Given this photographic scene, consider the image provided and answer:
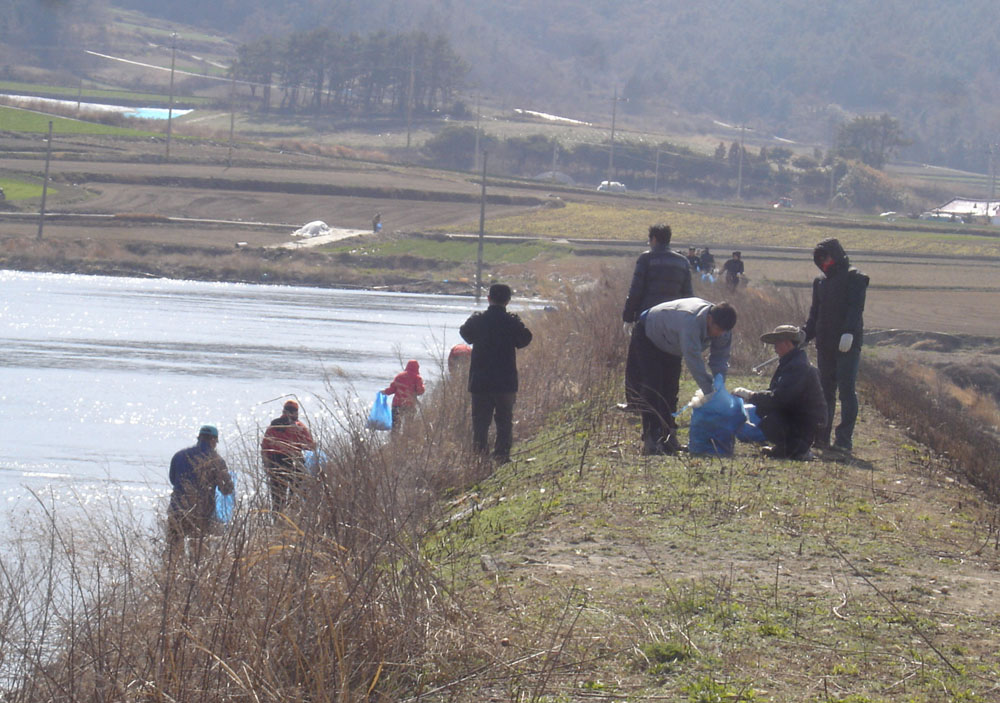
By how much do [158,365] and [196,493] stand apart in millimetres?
20147

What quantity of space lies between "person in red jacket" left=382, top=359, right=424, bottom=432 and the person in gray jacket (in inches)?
168

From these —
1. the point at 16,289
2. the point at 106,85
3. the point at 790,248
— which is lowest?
the point at 16,289

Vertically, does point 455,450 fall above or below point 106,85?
below

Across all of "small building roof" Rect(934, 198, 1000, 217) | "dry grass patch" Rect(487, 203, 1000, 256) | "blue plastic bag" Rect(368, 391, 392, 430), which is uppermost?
"small building roof" Rect(934, 198, 1000, 217)

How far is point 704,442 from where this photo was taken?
9.88 metres

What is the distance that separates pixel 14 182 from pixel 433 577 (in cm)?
7075

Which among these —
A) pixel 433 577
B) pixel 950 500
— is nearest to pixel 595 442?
pixel 950 500

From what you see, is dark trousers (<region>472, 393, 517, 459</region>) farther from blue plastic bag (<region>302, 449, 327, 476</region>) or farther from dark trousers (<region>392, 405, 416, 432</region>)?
blue plastic bag (<region>302, 449, 327, 476</region>)

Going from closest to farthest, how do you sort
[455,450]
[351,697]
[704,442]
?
[351,697]
[704,442]
[455,450]

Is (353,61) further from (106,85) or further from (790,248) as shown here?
(790,248)

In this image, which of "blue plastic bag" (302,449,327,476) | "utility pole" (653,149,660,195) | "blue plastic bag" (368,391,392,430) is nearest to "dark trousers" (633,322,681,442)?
"blue plastic bag" (302,449,327,476)

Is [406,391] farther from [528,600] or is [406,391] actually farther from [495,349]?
[528,600]

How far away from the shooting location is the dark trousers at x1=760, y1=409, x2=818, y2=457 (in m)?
9.84

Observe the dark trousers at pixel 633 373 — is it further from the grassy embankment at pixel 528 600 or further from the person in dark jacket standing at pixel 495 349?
the grassy embankment at pixel 528 600
